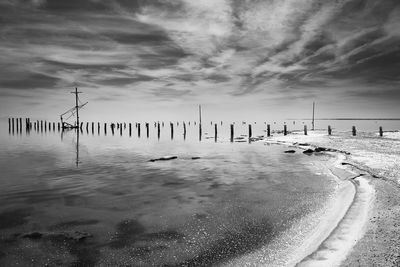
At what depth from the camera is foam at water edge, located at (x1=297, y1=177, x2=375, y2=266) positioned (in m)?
4.84

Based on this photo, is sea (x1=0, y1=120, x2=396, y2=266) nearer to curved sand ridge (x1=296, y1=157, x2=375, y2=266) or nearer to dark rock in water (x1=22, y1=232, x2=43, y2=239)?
dark rock in water (x1=22, y1=232, x2=43, y2=239)

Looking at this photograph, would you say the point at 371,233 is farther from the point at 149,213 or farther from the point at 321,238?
the point at 149,213

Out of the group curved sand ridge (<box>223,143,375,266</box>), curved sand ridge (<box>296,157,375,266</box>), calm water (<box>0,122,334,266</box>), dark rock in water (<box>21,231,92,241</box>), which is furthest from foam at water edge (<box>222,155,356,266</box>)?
dark rock in water (<box>21,231,92,241</box>)

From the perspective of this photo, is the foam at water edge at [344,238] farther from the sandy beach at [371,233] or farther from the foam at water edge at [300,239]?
the foam at water edge at [300,239]

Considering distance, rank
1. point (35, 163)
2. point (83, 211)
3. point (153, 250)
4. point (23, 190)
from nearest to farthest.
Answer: point (153, 250), point (83, 211), point (23, 190), point (35, 163)

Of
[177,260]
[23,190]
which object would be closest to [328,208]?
[177,260]

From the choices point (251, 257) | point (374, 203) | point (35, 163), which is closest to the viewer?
point (251, 257)

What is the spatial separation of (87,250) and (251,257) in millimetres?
3343

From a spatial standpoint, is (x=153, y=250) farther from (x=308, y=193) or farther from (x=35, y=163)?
(x=35, y=163)

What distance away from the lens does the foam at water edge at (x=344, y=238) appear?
484 centimetres

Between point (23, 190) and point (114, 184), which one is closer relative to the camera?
point (23, 190)

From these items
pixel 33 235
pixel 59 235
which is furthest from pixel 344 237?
pixel 33 235

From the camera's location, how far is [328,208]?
27.2ft

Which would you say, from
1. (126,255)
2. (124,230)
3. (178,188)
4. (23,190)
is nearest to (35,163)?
(23,190)
